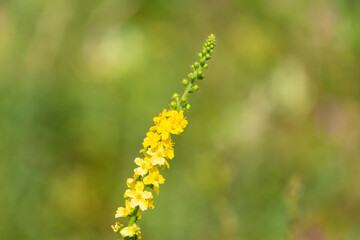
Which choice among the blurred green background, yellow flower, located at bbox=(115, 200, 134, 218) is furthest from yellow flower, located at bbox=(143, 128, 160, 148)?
the blurred green background

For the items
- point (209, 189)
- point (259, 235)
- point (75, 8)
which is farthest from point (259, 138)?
point (75, 8)

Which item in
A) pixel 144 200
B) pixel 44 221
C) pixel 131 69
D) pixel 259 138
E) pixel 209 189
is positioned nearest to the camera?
pixel 144 200

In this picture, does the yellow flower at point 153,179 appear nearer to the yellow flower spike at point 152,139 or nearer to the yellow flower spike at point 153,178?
the yellow flower spike at point 153,178

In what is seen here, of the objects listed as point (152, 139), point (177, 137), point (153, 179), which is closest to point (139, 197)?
point (153, 179)

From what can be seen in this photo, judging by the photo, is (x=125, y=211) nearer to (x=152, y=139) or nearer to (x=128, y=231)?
(x=128, y=231)

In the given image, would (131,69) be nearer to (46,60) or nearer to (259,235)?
(46,60)
